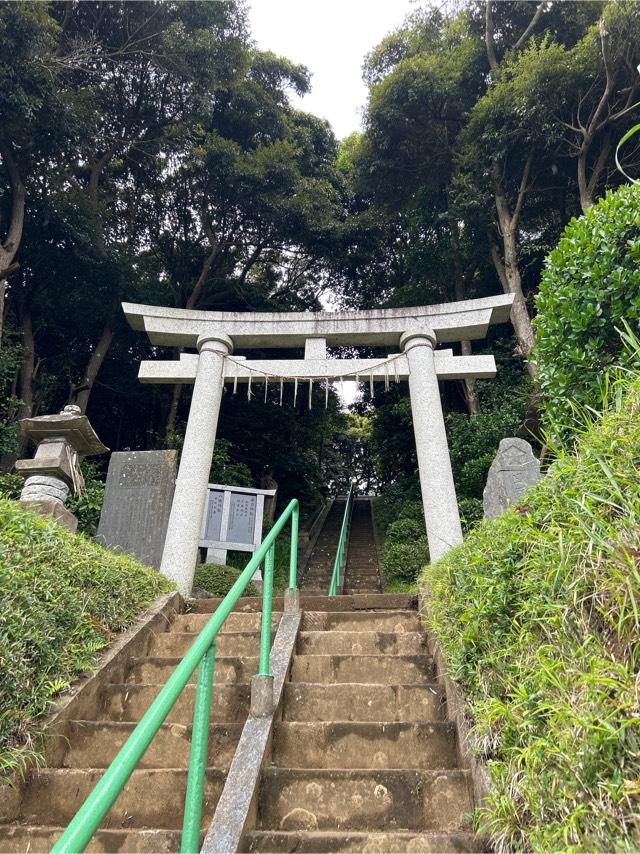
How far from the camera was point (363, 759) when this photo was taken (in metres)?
2.55

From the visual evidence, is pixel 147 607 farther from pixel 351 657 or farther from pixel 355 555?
pixel 355 555

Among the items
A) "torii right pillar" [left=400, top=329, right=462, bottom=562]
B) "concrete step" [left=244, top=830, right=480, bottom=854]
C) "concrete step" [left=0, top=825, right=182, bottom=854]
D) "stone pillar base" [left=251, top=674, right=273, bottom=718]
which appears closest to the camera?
"concrete step" [left=244, top=830, right=480, bottom=854]

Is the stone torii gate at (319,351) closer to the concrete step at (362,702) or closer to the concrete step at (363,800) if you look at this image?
the concrete step at (362,702)

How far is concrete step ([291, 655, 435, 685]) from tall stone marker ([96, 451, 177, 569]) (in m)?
3.91

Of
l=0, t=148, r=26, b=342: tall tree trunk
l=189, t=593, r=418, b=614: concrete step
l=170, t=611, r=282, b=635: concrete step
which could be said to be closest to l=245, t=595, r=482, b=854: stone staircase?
l=170, t=611, r=282, b=635: concrete step

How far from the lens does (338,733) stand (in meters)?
2.63

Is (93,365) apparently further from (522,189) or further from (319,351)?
(522,189)

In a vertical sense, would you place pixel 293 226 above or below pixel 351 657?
above

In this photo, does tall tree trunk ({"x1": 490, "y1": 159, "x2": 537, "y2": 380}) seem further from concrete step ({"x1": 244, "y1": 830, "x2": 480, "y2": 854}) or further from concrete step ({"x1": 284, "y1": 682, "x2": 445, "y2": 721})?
concrete step ({"x1": 244, "y1": 830, "x2": 480, "y2": 854})

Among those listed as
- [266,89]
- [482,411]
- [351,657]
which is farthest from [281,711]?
[266,89]

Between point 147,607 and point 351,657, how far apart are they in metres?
1.76

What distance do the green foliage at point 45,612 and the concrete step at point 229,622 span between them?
34 cm

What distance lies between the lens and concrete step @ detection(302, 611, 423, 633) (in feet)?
12.9

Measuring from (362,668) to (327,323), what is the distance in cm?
532
